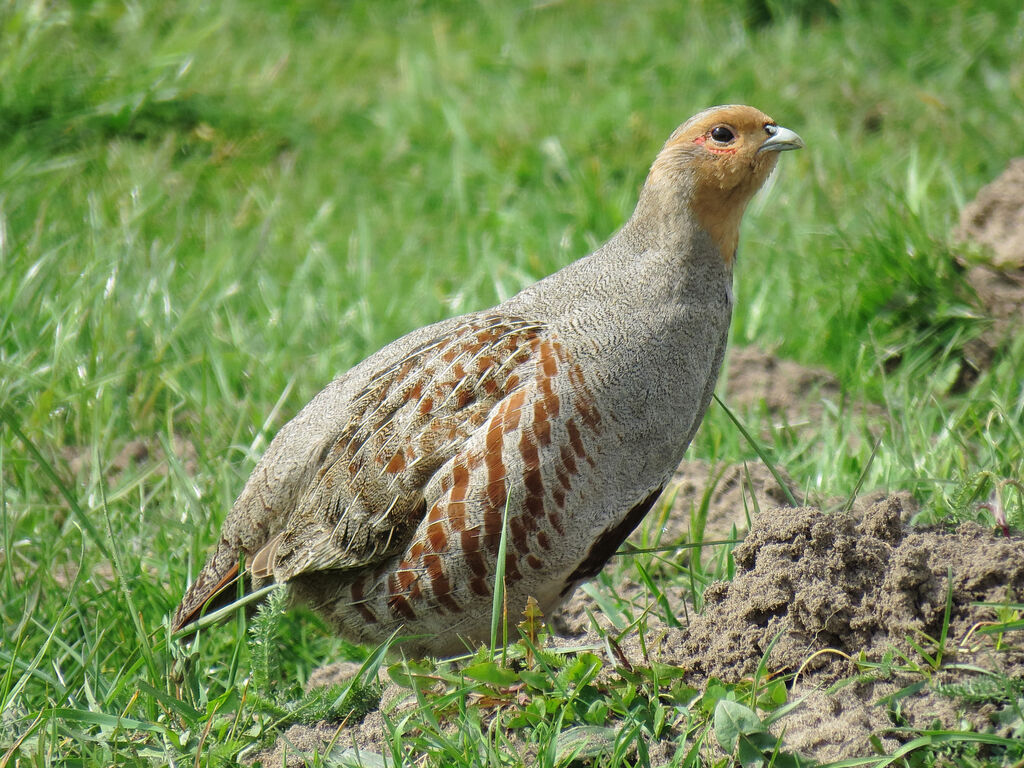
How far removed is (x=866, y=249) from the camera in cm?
446

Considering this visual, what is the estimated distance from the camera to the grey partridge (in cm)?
273

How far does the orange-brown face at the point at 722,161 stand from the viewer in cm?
296

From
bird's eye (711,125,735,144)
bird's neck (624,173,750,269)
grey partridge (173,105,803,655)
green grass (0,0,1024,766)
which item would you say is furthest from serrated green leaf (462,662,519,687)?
bird's eye (711,125,735,144)

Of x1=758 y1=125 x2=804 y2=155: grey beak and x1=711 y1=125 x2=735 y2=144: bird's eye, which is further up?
x1=711 y1=125 x2=735 y2=144: bird's eye

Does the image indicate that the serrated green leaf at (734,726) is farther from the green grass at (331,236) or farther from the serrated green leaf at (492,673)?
the serrated green leaf at (492,673)

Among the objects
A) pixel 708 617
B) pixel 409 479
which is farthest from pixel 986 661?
pixel 409 479

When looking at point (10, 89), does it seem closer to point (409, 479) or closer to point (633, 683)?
point (409, 479)

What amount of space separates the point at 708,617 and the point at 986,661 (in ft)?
1.92

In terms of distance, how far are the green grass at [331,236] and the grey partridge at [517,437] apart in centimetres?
41

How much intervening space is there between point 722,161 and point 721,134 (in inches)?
3.5

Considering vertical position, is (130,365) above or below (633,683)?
above

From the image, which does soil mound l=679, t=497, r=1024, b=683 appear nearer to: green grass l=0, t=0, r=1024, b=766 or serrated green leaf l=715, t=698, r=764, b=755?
serrated green leaf l=715, t=698, r=764, b=755

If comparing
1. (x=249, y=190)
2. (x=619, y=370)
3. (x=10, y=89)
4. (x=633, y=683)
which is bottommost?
(x=633, y=683)

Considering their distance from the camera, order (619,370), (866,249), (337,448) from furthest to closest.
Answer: (866,249)
(337,448)
(619,370)
